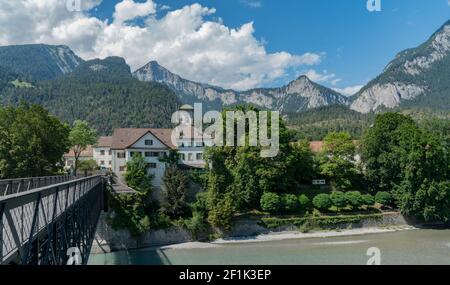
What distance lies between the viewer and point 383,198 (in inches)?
1957

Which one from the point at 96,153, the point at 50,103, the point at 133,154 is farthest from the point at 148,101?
the point at 133,154

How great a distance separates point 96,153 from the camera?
86875 millimetres

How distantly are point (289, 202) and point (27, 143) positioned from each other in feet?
87.0

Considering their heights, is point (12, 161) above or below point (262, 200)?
above

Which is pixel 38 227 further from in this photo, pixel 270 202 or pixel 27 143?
pixel 270 202

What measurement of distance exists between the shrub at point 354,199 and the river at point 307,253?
590cm

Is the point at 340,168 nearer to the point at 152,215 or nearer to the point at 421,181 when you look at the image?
the point at 421,181

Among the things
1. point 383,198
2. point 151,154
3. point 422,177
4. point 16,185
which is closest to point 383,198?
point 383,198

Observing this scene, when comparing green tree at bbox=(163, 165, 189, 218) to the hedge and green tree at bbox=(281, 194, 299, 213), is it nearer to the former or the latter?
the hedge

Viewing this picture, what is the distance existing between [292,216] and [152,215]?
14495 mm

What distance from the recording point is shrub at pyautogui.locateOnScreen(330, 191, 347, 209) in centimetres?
4772

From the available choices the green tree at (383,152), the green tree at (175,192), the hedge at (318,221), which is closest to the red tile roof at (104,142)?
the green tree at (175,192)
